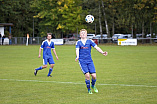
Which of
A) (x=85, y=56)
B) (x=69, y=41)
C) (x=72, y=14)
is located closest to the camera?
(x=85, y=56)

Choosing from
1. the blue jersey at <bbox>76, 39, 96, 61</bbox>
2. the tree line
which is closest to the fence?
the tree line

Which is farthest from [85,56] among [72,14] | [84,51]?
[72,14]

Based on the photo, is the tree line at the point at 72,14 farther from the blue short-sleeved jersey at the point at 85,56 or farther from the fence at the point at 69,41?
the blue short-sleeved jersey at the point at 85,56

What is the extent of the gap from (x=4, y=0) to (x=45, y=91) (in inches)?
2395

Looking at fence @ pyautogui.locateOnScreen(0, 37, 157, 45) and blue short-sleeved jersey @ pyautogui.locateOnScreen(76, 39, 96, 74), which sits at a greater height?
fence @ pyautogui.locateOnScreen(0, 37, 157, 45)

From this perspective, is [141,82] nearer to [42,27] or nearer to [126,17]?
[126,17]

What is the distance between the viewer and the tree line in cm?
5684

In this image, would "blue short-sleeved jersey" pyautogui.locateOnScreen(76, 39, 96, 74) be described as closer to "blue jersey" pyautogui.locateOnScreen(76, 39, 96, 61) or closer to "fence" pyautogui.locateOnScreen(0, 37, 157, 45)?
"blue jersey" pyautogui.locateOnScreen(76, 39, 96, 61)

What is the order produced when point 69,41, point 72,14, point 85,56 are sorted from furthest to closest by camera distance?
point 72,14 < point 69,41 < point 85,56

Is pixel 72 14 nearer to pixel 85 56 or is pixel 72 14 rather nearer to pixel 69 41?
pixel 69 41

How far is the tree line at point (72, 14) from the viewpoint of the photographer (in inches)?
2238

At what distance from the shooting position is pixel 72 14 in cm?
6375

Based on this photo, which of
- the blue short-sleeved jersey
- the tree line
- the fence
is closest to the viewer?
the blue short-sleeved jersey

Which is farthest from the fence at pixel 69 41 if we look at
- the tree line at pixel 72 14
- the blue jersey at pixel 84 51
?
the blue jersey at pixel 84 51
